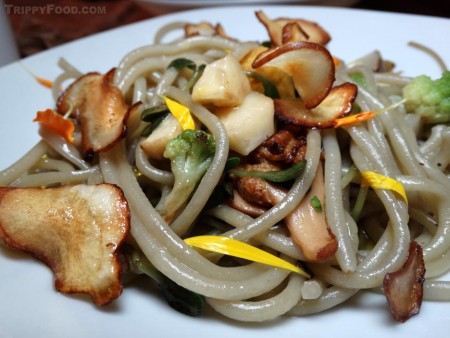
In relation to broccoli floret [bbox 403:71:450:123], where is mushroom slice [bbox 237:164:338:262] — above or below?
below

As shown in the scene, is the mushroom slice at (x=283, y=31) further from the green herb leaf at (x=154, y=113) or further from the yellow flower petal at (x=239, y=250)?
the yellow flower petal at (x=239, y=250)

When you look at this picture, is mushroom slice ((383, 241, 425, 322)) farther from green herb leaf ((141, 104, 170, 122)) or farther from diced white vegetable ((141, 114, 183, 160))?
green herb leaf ((141, 104, 170, 122))

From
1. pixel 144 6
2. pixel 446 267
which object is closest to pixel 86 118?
pixel 446 267

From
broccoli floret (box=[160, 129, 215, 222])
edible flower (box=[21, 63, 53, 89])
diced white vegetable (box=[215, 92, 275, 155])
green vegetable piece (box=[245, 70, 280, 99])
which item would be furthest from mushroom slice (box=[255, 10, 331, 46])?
edible flower (box=[21, 63, 53, 89])

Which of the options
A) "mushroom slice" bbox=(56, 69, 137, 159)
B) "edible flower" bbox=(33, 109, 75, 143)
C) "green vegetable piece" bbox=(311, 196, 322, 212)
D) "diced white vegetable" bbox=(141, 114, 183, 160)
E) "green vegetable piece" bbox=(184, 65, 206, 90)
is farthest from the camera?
"edible flower" bbox=(33, 109, 75, 143)

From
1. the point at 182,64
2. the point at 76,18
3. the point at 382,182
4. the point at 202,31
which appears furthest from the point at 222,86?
the point at 76,18
